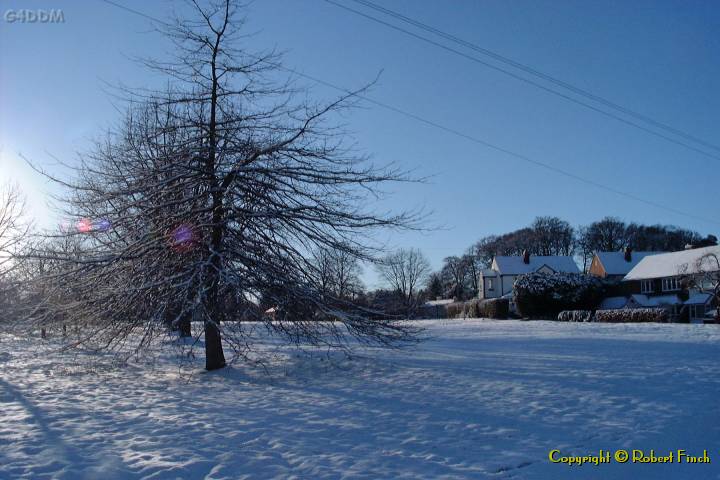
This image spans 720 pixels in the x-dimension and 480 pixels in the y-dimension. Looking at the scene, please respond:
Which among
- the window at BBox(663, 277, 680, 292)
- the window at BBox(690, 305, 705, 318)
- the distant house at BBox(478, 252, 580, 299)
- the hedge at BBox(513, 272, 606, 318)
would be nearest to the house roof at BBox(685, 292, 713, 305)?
the window at BBox(690, 305, 705, 318)

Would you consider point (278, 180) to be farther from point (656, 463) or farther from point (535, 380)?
point (656, 463)

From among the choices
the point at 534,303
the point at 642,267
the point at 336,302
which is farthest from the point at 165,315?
the point at 642,267

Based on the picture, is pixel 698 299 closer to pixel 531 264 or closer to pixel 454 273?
pixel 531 264

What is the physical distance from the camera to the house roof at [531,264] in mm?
60750

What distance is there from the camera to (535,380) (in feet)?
29.8

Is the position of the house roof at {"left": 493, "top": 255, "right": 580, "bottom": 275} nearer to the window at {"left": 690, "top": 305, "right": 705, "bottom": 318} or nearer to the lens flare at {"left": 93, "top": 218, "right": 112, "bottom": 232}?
the window at {"left": 690, "top": 305, "right": 705, "bottom": 318}

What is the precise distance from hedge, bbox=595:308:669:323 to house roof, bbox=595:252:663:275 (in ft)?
109

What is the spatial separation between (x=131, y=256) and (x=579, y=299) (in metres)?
33.1

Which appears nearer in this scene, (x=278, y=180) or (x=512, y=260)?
(x=278, y=180)

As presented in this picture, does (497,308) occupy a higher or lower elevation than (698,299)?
lower

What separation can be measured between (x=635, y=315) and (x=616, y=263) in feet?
117

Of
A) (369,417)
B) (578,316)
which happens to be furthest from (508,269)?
(369,417)

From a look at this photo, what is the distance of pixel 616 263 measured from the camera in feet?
192

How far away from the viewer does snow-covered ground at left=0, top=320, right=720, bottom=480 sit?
18.0 ft
